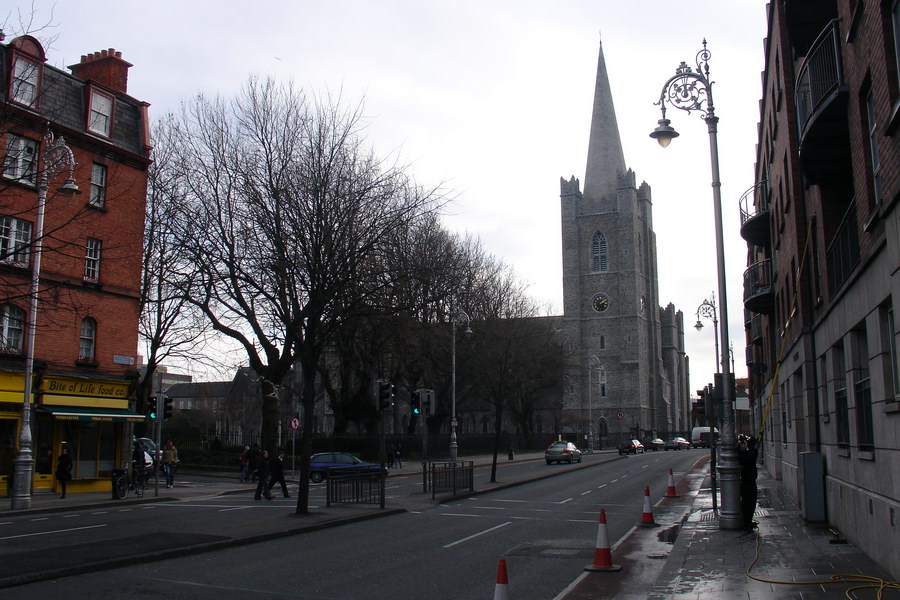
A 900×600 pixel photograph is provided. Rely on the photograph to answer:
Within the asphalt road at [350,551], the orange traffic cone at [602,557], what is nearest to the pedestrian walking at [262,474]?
the asphalt road at [350,551]

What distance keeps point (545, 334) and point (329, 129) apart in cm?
4431

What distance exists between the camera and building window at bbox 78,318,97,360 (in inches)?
1032

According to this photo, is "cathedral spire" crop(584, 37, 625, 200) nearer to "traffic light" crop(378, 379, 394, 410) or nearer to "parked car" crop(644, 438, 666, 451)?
"parked car" crop(644, 438, 666, 451)

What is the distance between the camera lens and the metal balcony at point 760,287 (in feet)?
89.5

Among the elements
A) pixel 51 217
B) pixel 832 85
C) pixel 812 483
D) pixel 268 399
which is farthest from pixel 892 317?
pixel 268 399

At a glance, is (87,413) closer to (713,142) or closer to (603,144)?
(713,142)

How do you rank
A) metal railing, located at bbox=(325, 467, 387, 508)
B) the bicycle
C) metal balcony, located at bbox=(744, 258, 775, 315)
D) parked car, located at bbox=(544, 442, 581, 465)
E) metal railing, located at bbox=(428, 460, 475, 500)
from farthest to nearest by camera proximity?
parked car, located at bbox=(544, 442, 581, 465)
metal balcony, located at bbox=(744, 258, 775, 315)
the bicycle
metal railing, located at bbox=(428, 460, 475, 500)
metal railing, located at bbox=(325, 467, 387, 508)

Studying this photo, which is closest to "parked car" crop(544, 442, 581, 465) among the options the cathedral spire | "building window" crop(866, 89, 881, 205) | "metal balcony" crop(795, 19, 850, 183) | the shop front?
the shop front

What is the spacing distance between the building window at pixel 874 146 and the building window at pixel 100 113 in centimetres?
2429

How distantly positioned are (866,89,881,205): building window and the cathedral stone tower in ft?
288

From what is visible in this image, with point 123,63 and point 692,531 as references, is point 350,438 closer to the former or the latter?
point 123,63

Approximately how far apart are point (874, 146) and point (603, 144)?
9597cm

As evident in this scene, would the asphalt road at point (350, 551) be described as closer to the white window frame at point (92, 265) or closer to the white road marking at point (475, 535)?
the white road marking at point (475, 535)

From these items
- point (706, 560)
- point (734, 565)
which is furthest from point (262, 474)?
point (734, 565)
